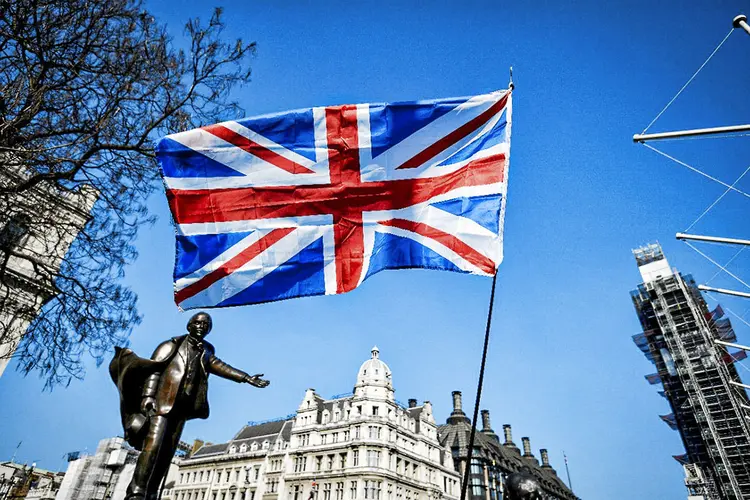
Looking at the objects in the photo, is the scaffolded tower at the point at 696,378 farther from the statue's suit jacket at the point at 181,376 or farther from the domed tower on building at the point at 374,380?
the statue's suit jacket at the point at 181,376

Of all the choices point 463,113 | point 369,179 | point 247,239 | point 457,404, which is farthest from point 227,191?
point 457,404

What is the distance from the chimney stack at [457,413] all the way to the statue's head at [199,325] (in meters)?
67.5

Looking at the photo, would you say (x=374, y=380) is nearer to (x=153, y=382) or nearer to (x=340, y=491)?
(x=340, y=491)

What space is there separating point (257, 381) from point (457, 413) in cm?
6867

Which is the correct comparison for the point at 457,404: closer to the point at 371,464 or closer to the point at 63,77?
the point at 371,464

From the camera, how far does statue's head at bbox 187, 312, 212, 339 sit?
5426mm

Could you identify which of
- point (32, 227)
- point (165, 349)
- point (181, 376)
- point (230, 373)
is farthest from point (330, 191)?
point (32, 227)

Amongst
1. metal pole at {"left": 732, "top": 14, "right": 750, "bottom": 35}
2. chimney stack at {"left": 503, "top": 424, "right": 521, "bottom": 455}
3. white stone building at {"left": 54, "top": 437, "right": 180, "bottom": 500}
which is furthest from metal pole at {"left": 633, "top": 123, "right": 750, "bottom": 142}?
chimney stack at {"left": 503, "top": 424, "right": 521, "bottom": 455}

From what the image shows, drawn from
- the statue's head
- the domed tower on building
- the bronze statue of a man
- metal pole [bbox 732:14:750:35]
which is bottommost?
the bronze statue of a man

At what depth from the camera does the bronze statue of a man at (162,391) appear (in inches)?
182

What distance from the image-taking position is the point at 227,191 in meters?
6.57

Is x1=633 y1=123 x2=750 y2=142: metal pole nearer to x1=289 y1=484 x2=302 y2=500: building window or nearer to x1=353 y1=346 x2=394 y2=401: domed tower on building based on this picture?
x1=353 y1=346 x2=394 y2=401: domed tower on building

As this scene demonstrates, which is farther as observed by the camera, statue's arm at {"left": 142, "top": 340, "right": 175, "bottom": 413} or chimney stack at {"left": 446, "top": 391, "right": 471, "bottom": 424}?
chimney stack at {"left": 446, "top": 391, "right": 471, "bottom": 424}

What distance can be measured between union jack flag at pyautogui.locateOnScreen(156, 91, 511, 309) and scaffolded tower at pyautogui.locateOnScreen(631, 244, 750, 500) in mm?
53540
